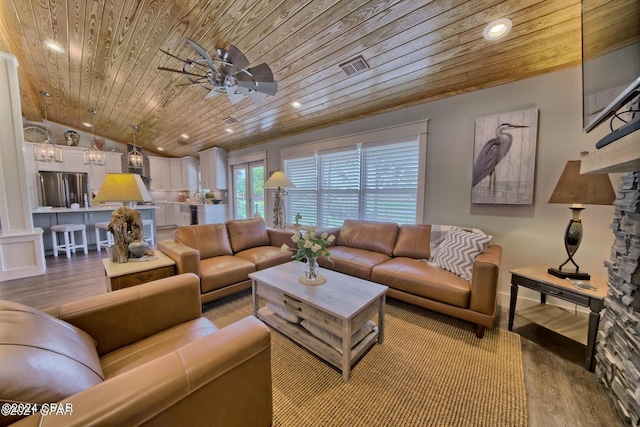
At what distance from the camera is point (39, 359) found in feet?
2.25

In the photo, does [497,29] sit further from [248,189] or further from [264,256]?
[248,189]

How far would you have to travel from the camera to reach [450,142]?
2889 millimetres

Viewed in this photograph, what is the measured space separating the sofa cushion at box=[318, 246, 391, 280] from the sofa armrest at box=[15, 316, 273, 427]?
5.24 ft

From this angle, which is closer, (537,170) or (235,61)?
(235,61)

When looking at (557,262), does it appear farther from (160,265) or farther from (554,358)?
(160,265)

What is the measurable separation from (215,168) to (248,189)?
112 centimetres

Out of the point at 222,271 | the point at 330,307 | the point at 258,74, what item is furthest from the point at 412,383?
the point at 258,74

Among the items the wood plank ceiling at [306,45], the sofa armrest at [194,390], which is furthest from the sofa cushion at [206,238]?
the sofa armrest at [194,390]

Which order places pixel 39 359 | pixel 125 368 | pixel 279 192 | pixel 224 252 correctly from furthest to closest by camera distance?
pixel 279 192 → pixel 224 252 → pixel 125 368 → pixel 39 359

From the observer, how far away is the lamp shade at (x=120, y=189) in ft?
6.34

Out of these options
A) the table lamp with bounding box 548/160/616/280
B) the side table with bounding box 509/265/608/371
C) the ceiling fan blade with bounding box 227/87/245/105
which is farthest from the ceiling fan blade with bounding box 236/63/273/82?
the side table with bounding box 509/265/608/371

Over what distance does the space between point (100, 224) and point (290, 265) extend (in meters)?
4.81

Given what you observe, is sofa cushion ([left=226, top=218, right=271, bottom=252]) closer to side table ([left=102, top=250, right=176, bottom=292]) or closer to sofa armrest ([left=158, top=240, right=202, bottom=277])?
sofa armrest ([left=158, top=240, right=202, bottom=277])

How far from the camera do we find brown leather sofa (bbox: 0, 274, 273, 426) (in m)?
0.61
